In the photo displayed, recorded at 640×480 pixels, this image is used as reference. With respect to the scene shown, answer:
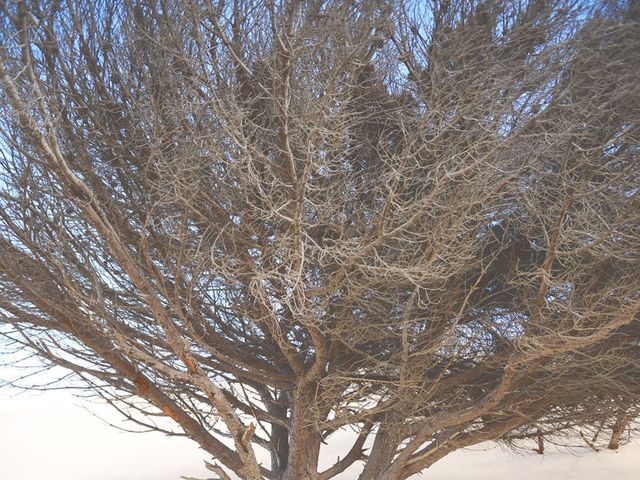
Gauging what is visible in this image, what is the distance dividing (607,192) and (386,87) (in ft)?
4.84

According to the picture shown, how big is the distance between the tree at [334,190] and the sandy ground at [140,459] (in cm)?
453

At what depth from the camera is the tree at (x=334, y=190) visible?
3.39 meters

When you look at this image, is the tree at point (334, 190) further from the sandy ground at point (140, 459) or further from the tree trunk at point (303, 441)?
the sandy ground at point (140, 459)

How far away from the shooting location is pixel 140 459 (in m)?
9.22

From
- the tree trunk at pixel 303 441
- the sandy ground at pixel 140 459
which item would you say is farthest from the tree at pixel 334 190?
the sandy ground at pixel 140 459

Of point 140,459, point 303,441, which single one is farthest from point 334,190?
point 140,459

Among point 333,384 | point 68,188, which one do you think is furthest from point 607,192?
point 68,188

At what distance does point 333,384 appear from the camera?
4219 millimetres

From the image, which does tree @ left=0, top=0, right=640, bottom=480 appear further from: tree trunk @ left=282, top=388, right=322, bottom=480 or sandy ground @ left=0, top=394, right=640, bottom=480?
sandy ground @ left=0, top=394, right=640, bottom=480

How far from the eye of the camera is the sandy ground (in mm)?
8602

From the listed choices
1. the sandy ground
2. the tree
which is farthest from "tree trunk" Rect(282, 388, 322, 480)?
the sandy ground

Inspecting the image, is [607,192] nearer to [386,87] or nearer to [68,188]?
[386,87]

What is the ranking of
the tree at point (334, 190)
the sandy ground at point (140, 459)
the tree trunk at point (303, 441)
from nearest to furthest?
the tree at point (334, 190) → the tree trunk at point (303, 441) → the sandy ground at point (140, 459)

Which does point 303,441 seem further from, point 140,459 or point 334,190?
point 140,459
